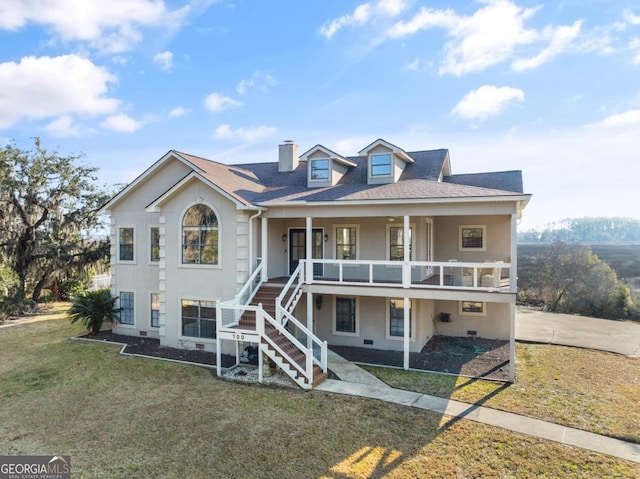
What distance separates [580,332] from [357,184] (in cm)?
1224

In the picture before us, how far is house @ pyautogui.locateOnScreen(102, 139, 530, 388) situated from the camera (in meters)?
12.0

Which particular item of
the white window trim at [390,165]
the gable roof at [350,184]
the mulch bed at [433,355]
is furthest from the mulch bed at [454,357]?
the white window trim at [390,165]

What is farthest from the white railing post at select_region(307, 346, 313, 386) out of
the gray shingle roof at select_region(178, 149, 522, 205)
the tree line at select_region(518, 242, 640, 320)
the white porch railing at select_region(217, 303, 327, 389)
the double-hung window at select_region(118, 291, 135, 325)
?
the tree line at select_region(518, 242, 640, 320)

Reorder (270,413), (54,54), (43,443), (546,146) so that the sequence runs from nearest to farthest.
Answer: (43,443), (270,413), (54,54), (546,146)

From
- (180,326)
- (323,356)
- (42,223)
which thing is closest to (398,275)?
(323,356)

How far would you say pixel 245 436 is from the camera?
7895 mm

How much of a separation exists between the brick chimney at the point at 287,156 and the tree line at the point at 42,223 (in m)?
12.7

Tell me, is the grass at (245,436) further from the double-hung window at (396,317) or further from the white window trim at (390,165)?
the white window trim at (390,165)

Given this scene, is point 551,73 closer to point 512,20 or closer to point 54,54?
point 512,20

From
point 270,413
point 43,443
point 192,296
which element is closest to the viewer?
point 43,443

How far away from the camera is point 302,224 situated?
622 inches

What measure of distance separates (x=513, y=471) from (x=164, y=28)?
673 inches

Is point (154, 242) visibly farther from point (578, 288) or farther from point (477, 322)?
point (578, 288)

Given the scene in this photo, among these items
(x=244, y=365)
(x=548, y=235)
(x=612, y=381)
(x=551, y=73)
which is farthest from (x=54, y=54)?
(x=548, y=235)
